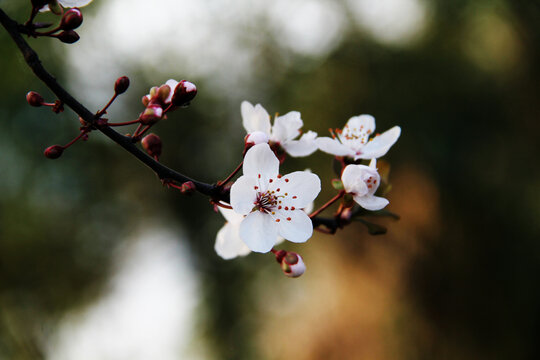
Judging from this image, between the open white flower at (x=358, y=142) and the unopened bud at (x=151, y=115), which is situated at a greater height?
the open white flower at (x=358, y=142)

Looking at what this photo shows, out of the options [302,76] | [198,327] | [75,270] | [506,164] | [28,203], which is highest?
[302,76]

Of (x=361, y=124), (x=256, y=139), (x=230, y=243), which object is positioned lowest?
(x=230, y=243)

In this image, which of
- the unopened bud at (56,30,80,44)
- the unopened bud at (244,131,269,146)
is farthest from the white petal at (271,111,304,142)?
the unopened bud at (56,30,80,44)

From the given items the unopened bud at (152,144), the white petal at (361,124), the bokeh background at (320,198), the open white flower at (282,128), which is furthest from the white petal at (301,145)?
the bokeh background at (320,198)

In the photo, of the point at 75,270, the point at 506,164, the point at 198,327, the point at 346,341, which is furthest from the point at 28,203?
the point at 506,164

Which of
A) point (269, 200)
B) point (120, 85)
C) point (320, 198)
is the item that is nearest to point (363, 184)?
point (269, 200)

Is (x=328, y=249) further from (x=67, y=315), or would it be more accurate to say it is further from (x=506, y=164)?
(x=67, y=315)

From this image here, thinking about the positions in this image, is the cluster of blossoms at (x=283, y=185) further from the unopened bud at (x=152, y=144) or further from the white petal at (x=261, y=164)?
the unopened bud at (x=152, y=144)

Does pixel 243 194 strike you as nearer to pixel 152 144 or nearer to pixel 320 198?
pixel 152 144
